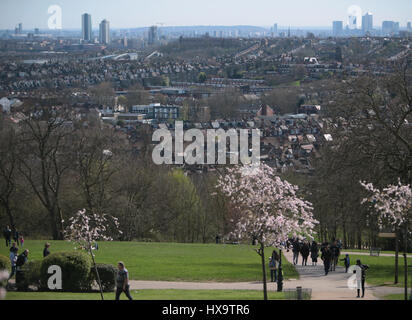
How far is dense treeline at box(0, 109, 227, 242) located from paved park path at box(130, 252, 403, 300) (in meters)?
15.3

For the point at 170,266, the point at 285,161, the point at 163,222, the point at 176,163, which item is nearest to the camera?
the point at 170,266

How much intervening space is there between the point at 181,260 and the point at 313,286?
680 cm

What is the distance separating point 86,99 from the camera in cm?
15325

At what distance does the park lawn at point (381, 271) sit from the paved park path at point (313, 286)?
873 millimetres

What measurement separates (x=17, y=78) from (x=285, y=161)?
386ft

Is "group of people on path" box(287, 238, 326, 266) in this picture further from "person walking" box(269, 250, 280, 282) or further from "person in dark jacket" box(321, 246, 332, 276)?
"person walking" box(269, 250, 280, 282)

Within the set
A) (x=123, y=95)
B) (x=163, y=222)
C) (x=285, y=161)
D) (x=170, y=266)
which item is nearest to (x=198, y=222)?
(x=163, y=222)

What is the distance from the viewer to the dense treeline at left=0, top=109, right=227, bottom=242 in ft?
130

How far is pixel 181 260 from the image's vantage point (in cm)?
2828

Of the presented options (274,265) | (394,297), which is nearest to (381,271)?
(274,265)

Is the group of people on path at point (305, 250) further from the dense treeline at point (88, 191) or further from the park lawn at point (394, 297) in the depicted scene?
the dense treeline at point (88, 191)

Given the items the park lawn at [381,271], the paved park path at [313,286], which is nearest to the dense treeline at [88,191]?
the park lawn at [381,271]

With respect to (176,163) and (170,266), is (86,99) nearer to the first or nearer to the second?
(176,163)

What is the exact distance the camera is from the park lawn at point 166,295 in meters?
19.0
